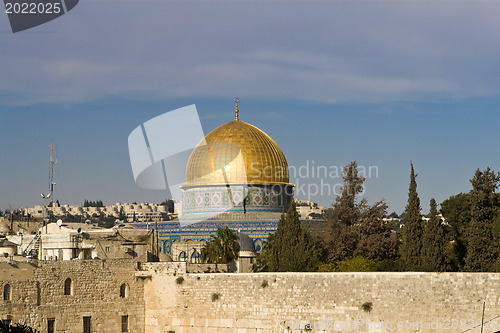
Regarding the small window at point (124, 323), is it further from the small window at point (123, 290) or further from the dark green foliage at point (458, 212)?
the dark green foliage at point (458, 212)

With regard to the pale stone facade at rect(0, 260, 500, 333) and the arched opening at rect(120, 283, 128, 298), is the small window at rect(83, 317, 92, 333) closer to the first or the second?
the pale stone facade at rect(0, 260, 500, 333)

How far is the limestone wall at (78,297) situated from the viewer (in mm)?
25516

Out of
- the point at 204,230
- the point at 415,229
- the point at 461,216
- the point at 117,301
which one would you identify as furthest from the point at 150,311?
the point at 204,230

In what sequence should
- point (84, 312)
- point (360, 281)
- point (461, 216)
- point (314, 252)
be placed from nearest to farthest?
point (360, 281) < point (84, 312) < point (314, 252) < point (461, 216)

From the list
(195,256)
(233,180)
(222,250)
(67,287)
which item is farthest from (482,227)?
(233,180)

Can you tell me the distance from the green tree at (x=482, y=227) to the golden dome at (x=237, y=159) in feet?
55.1

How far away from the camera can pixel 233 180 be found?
43969mm

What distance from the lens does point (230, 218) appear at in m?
42.6

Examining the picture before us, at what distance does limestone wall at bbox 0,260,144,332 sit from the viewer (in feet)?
83.7

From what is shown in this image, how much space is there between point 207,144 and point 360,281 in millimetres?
21009

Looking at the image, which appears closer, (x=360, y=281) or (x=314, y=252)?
(x=360, y=281)

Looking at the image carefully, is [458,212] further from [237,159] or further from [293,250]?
[237,159]

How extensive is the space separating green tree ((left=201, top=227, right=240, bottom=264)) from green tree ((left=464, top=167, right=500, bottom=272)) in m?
9.11

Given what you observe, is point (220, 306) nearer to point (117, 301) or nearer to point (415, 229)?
point (117, 301)
